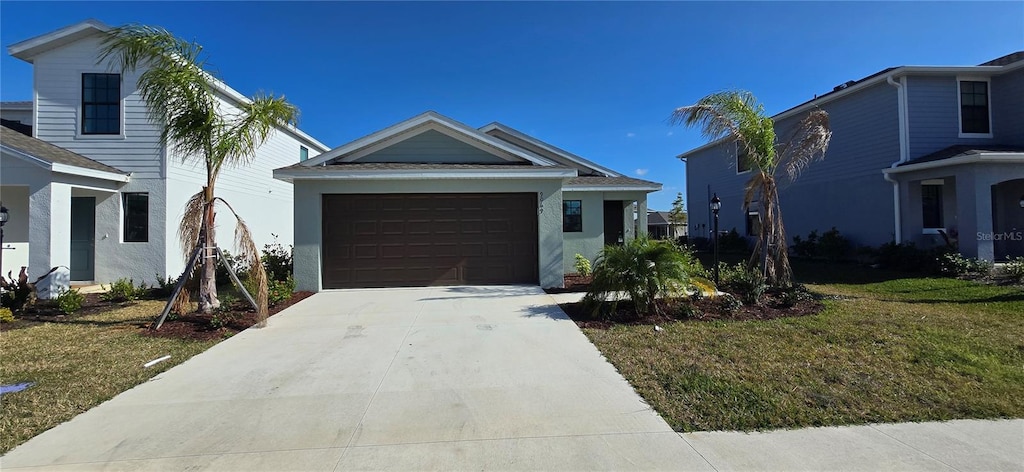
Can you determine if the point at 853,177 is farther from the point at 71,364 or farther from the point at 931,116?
the point at 71,364

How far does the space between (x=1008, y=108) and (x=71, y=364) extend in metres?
22.0

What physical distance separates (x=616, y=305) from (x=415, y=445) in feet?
15.7

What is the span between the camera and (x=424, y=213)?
35.2ft

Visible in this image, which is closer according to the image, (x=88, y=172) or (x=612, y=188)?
(x=88, y=172)

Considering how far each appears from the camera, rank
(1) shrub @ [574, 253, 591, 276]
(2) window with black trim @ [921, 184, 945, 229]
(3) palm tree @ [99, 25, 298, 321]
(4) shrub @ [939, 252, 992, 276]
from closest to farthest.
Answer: (3) palm tree @ [99, 25, 298, 321] → (4) shrub @ [939, 252, 992, 276] → (1) shrub @ [574, 253, 591, 276] → (2) window with black trim @ [921, 184, 945, 229]

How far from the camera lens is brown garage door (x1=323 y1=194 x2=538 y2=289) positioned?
34.9ft

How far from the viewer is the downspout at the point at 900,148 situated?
1323 cm

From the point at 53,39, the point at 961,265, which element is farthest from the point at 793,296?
the point at 53,39

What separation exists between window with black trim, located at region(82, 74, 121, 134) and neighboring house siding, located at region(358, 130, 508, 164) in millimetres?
6951

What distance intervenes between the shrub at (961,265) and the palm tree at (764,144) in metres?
5.57

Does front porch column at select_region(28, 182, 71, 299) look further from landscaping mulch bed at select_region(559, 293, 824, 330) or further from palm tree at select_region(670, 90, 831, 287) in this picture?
palm tree at select_region(670, 90, 831, 287)

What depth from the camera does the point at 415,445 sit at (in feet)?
11.2

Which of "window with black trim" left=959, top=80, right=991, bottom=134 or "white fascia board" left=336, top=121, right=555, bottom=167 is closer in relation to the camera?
"white fascia board" left=336, top=121, right=555, bottom=167

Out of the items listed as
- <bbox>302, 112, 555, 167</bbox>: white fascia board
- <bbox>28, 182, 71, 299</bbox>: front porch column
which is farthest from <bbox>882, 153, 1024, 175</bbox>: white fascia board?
<bbox>28, 182, 71, 299</bbox>: front porch column
